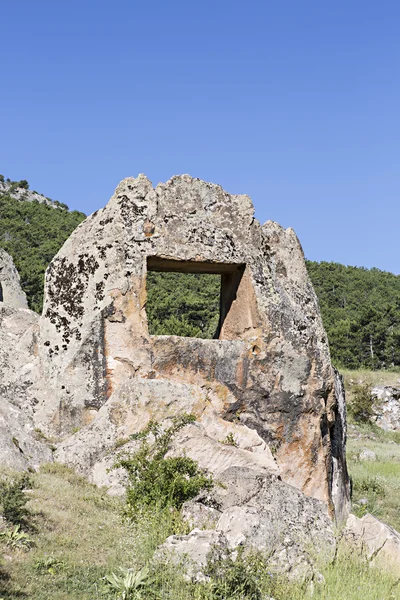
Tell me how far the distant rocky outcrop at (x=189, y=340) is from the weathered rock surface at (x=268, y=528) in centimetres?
216

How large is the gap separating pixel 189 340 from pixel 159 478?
3.00m

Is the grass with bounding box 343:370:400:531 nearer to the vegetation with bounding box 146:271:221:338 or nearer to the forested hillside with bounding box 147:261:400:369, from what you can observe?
the vegetation with bounding box 146:271:221:338

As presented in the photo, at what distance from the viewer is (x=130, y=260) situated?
10078 mm

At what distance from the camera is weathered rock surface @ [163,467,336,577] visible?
18.6 feet

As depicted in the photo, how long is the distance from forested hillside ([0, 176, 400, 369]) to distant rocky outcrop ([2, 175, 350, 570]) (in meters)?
16.8

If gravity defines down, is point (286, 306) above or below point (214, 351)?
above

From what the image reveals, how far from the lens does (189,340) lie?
32.8 feet

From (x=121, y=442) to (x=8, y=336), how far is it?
125 inches

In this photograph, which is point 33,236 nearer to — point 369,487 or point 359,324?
point 359,324

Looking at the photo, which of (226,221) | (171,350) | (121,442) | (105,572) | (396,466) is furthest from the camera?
(396,466)

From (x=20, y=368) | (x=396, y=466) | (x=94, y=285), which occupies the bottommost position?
(x=396, y=466)

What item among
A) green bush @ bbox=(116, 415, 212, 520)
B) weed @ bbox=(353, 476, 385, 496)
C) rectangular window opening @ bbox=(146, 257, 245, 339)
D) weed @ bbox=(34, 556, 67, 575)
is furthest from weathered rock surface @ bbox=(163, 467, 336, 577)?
rectangular window opening @ bbox=(146, 257, 245, 339)

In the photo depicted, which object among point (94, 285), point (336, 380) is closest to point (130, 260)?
point (94, 285)

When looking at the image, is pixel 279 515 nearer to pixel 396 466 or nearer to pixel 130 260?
pixel 130 260
